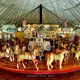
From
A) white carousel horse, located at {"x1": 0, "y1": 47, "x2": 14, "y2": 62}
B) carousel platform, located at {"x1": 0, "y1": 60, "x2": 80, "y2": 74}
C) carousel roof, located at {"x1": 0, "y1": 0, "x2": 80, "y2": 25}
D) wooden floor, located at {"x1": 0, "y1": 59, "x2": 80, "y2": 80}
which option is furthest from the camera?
carousel roof, located at {"x1": 0, "y1": 0, "x2": 80, "y2": 25}

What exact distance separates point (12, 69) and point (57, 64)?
718 millimetres

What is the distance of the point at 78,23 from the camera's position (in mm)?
4078

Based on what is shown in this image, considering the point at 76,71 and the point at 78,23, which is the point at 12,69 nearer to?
the point at 76,71

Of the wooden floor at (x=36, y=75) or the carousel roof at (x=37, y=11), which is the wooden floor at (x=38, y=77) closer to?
the wooden floor at (x=36, y=75)

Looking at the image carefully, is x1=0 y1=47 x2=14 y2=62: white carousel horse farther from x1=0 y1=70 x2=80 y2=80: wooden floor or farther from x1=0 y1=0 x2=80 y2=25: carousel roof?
x1=0 y1=0 x2=80 y2=25: carousel roof

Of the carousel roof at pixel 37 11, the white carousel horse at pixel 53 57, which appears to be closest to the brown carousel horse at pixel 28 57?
the white carousel horse at pixel 53 57

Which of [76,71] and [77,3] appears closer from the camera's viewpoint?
[76,71]

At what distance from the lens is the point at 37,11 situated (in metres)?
3.66

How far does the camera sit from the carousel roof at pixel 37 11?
11.8 ft

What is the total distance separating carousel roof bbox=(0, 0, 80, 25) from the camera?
11.8 feet

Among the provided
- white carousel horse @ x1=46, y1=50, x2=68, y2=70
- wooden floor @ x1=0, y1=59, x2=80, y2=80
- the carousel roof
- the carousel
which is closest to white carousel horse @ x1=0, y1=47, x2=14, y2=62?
the carousel

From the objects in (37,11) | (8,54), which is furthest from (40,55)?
(37,11)

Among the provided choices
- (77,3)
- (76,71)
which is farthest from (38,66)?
(77,3)

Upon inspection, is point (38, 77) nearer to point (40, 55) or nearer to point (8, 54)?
point (40, 55)
